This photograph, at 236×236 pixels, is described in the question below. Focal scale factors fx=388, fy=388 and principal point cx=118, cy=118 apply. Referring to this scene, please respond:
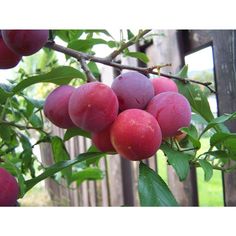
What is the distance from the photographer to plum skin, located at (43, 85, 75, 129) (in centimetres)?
46

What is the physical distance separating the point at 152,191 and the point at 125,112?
0.34ft

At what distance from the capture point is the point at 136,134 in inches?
16.3

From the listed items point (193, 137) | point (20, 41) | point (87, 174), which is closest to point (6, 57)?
point (20, 41)

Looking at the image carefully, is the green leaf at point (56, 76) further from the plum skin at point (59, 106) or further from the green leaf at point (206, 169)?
the green leaf at point (206, 169)

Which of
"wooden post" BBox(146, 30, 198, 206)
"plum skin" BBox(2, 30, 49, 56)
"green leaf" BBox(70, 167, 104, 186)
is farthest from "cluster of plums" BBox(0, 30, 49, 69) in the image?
"wooden post" BBox(146, 30, 198, 206)

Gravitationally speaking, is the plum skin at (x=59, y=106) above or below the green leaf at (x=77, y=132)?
above

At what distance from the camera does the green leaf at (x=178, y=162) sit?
46 cm

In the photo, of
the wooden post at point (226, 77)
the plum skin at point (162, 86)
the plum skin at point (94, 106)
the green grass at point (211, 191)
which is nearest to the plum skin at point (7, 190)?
the plum skin at point (94, 106)

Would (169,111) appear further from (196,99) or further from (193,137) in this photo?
(196,99)

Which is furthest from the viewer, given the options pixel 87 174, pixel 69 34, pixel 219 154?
pixel 87 174
